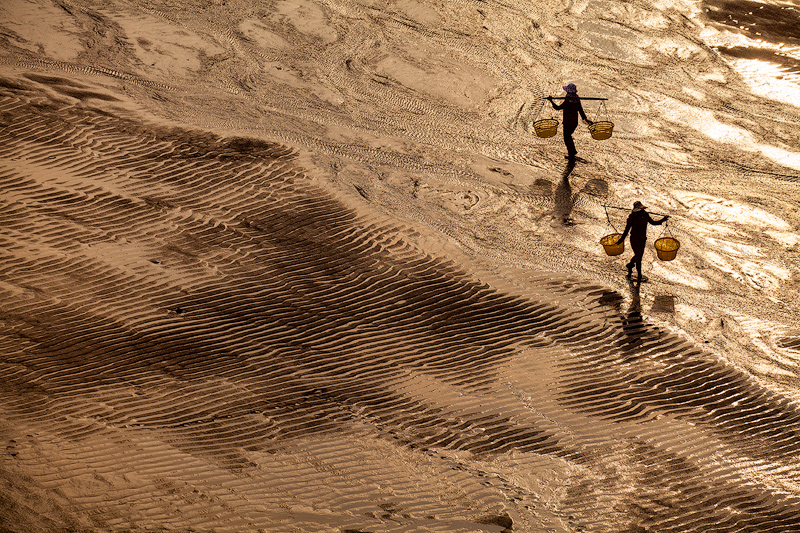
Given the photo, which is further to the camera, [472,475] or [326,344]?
[326,344]

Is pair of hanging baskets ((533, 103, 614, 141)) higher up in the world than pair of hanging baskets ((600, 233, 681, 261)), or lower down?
higher up

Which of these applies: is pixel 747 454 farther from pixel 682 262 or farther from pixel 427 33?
pixel 427 33

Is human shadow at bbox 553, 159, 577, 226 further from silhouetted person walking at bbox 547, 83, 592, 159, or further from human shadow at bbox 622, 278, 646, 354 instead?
human shadow at bbox 622, 278, 646, 354

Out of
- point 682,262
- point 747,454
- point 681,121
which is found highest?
point 681,121

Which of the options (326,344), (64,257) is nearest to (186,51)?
(64,257)

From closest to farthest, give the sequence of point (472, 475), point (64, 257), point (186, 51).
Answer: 1. point (472, 475)
2. point (64, 257)
3. point (186, 51)

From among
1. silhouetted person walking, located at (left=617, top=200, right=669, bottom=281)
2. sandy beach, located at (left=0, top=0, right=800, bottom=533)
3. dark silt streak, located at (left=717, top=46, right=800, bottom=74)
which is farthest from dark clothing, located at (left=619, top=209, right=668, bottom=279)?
dark silt streak, located at (left=717, top=46, right=800, bottom=74)

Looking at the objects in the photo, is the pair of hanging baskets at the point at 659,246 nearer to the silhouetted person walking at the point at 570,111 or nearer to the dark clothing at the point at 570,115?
the silhouetted person walking at the point at 570,111

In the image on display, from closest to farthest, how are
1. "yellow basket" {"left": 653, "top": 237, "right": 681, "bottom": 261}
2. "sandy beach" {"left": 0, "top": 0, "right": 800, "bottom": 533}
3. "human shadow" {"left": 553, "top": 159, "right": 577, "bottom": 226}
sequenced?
"sandy beach" {"left": 0, "top": 0, "right": 800, "bottom": 533} < "yellow basket" {"left": 653, "top": 237, "right": 681, "bottom": 261} < "human shadow" {"left": 553, "top": 159, "right": 577, "bottom": 226}
